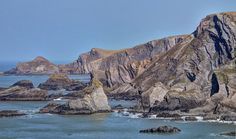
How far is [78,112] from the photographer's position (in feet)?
339

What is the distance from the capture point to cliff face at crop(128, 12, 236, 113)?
104 meters

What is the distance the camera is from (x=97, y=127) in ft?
291

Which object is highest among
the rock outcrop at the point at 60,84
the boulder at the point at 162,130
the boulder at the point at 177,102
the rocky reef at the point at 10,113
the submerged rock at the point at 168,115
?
the rock outcrop at the point at 60,84

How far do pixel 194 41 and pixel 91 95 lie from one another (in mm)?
47760

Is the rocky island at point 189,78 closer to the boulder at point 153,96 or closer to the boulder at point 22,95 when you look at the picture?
the boulder at point 153,96

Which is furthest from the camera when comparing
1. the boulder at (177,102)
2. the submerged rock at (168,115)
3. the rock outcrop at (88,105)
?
the rock outcrop at (88,105)

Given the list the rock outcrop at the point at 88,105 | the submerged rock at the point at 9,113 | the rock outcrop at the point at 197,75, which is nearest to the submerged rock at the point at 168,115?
the rock outcrop at the point at 197,75

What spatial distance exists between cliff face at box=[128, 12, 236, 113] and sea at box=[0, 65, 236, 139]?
29.8 feet

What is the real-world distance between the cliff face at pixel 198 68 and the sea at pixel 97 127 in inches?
358

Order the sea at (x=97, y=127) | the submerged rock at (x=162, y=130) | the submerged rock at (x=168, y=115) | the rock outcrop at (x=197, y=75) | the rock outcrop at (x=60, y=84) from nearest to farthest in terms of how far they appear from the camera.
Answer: the sea at (x=97, y=127), the submerged rock at (x=162, y=130), the submerged rock at (x=168, y=115), the rock outcrop at (x=197, y=75), the rock outcrop at (x=60, y=84)

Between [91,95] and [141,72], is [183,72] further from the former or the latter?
[91,95]

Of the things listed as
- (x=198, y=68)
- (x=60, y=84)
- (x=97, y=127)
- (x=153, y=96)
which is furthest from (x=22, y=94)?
(x=97, y=127)

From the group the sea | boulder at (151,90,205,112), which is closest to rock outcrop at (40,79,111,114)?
the sea

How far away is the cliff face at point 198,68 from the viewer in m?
104
